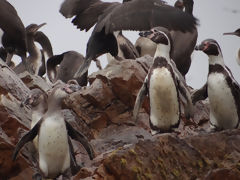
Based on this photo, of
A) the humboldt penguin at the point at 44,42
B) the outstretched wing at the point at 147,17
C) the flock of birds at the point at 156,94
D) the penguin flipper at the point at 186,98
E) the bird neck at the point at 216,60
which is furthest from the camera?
the humboldt penguin at the point at 44,42

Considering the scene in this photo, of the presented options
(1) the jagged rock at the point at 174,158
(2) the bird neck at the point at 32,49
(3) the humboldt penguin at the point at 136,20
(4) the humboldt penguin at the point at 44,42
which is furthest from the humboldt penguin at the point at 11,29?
(1) the jagged rock at the point at 174,158

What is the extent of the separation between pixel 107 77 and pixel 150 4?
3.83ft

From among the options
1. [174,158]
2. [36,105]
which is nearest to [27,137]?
[36,105]

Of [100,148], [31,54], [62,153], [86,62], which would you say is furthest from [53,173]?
[31,54]

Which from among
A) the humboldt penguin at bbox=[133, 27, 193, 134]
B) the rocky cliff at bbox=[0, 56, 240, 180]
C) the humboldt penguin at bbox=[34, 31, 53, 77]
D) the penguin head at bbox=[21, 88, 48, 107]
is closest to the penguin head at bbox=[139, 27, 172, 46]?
the humboldt penguin at bbox=[133, 27, 193, 134]

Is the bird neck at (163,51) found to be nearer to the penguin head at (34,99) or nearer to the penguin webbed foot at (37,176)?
the penguin head at (34,99)

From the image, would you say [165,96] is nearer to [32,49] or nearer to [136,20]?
[136,20]

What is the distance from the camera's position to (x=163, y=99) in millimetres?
7223

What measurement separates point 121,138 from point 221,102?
1.54m

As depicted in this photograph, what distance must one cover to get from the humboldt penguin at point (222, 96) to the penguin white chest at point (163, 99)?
439 mm

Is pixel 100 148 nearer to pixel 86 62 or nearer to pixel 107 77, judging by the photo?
pixel 107 77

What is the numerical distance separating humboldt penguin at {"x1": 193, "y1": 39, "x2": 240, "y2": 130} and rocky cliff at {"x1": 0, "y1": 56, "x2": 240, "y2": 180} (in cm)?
33

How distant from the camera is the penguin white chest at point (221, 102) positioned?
7.23 m

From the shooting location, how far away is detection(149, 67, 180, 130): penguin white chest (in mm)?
7223
